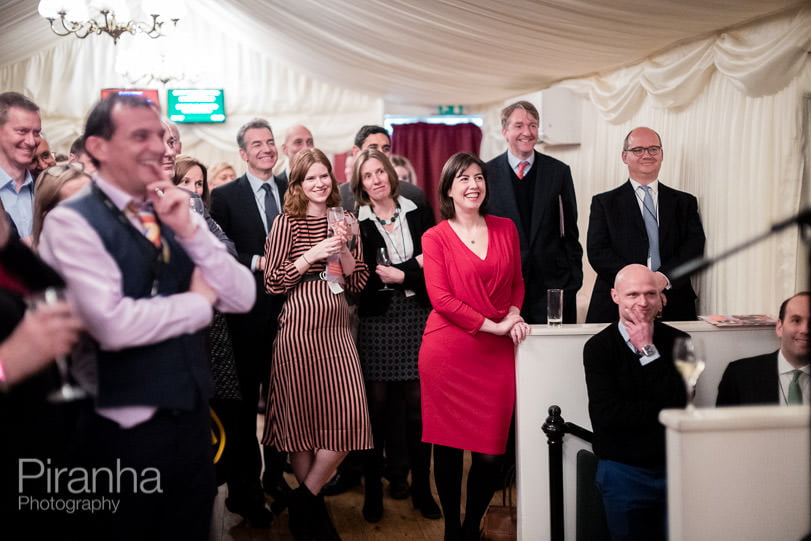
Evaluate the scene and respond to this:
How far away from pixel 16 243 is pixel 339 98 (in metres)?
6.69

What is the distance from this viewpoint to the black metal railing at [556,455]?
2.67m

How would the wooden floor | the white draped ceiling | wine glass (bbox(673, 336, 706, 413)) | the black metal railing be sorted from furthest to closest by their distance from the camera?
the white draped ceiling, the wooden floor, the black metal railing, wine glass (bbox(673, 336, 706, 413))

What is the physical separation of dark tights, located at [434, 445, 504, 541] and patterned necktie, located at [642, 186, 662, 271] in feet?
4.14

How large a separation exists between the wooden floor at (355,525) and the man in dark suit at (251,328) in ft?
0.21

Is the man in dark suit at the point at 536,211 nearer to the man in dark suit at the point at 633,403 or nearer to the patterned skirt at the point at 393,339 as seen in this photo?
the patterned skirt at the point at 393,339

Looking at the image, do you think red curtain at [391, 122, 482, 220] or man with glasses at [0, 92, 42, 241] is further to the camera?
red curtain at [391, 122, 482, 220]

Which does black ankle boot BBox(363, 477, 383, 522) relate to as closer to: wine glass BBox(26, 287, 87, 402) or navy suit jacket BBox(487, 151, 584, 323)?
navy suit jacket BBox(487, 151, 584, 323)

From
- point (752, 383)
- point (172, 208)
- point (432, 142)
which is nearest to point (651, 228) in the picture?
point (752, 383)

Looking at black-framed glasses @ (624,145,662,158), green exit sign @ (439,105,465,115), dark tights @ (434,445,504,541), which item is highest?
green exit sign @ (439,105,465,115)

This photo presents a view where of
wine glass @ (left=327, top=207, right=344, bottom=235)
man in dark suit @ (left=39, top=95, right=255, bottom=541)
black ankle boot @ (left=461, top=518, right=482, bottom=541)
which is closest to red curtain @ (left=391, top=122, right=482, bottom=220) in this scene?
wine glass @ (left=327, top=207, right=344, bottom=235)

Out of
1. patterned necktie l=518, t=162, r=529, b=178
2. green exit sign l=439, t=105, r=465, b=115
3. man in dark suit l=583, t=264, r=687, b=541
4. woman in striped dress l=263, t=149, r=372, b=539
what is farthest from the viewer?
green exit sign l=439, t=105, r=465, b=115

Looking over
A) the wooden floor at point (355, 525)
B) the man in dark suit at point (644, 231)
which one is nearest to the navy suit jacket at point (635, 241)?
the man in dark suit at point (644, 231)

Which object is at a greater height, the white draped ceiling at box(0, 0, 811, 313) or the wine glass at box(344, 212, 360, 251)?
the white draped ceiling at box(0, 0, 811, 313)

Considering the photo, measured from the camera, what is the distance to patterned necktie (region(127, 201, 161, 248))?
5.01 ft
